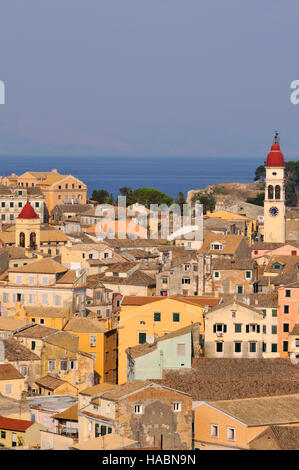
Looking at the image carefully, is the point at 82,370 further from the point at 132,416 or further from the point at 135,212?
the point at 135,212

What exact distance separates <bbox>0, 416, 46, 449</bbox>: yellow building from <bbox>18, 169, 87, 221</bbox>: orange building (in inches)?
2189

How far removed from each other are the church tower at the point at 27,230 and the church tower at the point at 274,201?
475 inches

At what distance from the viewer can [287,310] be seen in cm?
4788

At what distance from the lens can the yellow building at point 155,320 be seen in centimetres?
4588

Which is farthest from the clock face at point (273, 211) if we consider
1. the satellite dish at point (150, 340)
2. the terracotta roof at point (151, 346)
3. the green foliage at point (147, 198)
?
the terracotta roof at point (151, 346)

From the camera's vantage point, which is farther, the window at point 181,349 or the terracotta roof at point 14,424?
the window at point 181,349

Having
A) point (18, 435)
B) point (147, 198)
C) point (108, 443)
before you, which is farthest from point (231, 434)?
point (147, 198)

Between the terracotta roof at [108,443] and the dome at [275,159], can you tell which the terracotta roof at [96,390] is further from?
the dome at [275,159]

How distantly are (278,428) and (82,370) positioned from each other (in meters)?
11.8

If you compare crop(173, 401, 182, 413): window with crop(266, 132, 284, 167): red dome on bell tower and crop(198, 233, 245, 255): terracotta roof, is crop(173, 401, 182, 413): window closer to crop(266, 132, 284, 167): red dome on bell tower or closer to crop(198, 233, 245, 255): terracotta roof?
crop(198, 233, 245, 255): terracotta roof

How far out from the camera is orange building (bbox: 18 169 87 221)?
92188 mm
